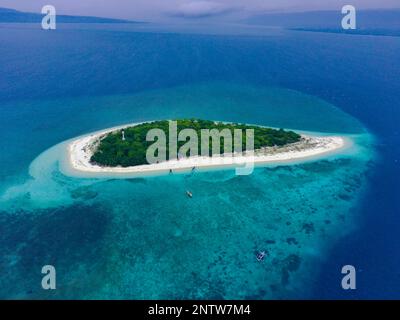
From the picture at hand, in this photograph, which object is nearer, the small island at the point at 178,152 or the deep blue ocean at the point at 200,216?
the deep blue ocean at the point at 200,216

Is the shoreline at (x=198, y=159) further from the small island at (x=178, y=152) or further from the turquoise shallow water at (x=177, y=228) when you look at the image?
the turquoise shallow water at (x=177, y=228)

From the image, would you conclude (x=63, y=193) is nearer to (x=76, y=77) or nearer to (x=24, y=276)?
(x=24, y=276)

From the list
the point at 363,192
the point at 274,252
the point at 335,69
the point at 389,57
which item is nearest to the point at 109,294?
the point at 274,252

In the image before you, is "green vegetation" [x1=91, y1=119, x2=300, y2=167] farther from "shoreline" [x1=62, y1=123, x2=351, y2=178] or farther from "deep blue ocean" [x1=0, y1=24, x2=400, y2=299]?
"deep blue ocean" [x1=0, y1=24, x2=400, y2=299]

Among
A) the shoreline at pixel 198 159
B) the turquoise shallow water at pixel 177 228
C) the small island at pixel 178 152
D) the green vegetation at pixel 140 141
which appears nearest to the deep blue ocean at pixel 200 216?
the turquoise shallow water at pixel 177 228

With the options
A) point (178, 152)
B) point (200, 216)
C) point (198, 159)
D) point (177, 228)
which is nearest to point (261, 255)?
point (200, 216)

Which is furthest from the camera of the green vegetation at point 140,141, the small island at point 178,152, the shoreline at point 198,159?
the green vegetation at point 140,141

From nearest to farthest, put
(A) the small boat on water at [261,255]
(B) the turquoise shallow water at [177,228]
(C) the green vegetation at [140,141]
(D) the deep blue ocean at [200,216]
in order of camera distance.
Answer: (B) the turquoise shallow water at [177,228] < (D) the deep blue ocean at [200,216] < (A) the small boat on water at [261,255] < (C) the green vegetation at [140,141]

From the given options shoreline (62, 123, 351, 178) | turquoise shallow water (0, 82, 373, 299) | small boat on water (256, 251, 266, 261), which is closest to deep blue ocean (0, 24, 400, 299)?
turquoise shallow water (0, 82, 373, 299)

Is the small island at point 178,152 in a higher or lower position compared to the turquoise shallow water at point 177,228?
higher
